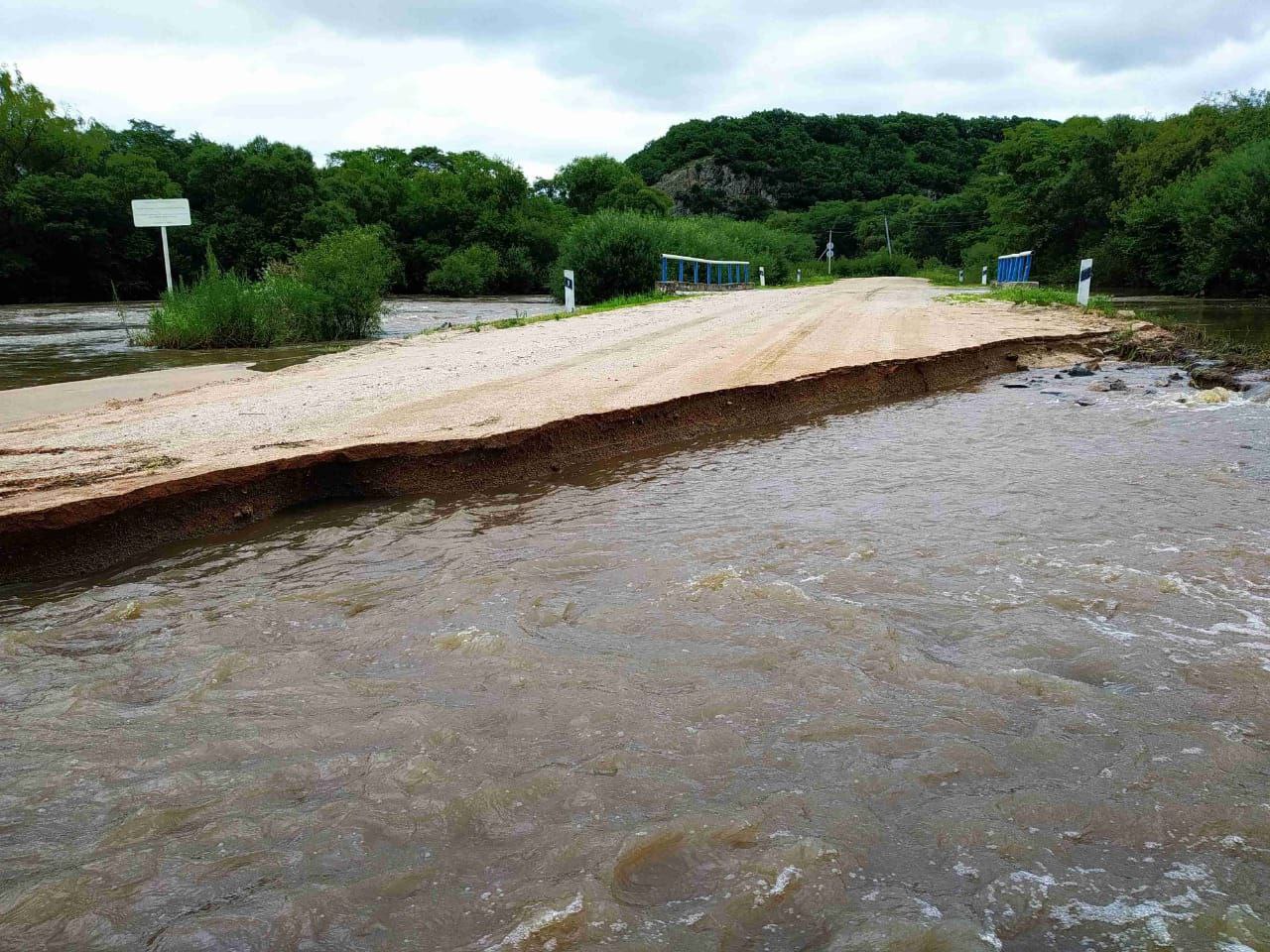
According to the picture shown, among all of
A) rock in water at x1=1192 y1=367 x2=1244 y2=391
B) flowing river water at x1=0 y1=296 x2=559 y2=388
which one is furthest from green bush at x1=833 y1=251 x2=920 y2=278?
rock in water at x1=1192 y1=367 x2=1244 y2=391

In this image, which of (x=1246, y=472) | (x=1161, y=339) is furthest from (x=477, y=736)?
(x=1161, y=339)

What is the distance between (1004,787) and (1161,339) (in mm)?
12169

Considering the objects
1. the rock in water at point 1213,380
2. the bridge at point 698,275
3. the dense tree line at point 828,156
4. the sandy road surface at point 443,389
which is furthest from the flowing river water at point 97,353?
the dense tree line at point 828,156

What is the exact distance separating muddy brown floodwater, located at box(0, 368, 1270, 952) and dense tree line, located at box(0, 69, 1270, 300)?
22.8 metres

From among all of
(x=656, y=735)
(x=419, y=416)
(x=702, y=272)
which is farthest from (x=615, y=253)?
(x=656, y=735)

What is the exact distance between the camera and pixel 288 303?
15664mm

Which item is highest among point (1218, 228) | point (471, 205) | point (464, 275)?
point (471, 205)

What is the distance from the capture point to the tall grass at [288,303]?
586 inches

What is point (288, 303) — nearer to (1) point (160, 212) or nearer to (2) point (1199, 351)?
(1) point (160, 212)

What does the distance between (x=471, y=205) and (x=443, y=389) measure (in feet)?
157

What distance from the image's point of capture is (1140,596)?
387 cm

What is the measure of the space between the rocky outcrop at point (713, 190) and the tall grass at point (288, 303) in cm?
9689

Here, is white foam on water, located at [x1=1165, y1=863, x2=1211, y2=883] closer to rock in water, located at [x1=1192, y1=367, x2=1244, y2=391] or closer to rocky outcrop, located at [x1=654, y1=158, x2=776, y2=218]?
rock in water, located at [x1=1192, y1=367, x2=1244, y2=391]

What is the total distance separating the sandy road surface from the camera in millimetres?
5457
